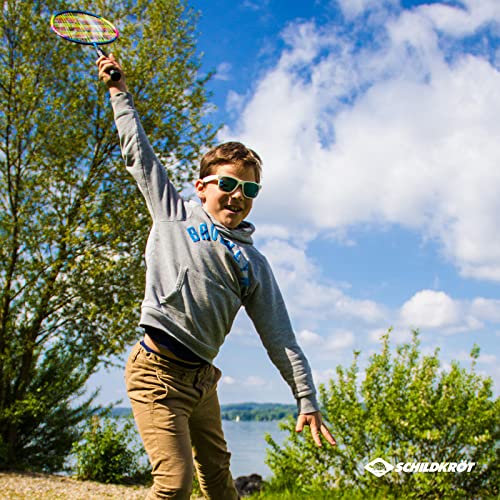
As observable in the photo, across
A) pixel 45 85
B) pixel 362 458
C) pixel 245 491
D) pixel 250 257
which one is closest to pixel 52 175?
pixel 45 85

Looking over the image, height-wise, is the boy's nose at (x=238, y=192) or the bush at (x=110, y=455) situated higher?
the boy's nose at (x=238, y=192)

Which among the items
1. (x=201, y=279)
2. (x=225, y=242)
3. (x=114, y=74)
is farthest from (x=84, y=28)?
(x=201, y=279)

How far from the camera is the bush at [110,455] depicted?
7.01 m

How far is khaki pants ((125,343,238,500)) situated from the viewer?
7.77ft

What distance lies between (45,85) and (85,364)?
12.1 feet

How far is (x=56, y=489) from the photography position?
245 inches

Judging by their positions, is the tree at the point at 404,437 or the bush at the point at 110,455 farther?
the bush at the point at 110,455

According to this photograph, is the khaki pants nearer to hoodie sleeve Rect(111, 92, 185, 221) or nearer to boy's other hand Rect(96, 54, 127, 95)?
hoodie sleeve Rect(111, 92, 185, 221)

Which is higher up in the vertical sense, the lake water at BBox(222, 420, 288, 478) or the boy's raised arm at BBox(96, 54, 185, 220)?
the boy's raised arm at BBox(96, 54, 185, 220)

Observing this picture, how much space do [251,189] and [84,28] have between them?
2092 millimetres

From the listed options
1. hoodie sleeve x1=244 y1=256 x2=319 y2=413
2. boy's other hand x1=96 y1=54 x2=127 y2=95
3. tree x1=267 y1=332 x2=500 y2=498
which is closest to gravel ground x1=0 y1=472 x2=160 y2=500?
tree x1=267 y1=332 x2=500 y2=498

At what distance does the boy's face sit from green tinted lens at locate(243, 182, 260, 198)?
0.02m

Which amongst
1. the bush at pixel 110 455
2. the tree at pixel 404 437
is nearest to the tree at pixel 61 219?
the bush at pixel 110 455

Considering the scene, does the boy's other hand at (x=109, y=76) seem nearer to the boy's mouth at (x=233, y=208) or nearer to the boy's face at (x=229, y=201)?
the boy's face at (x=229, y=201)
